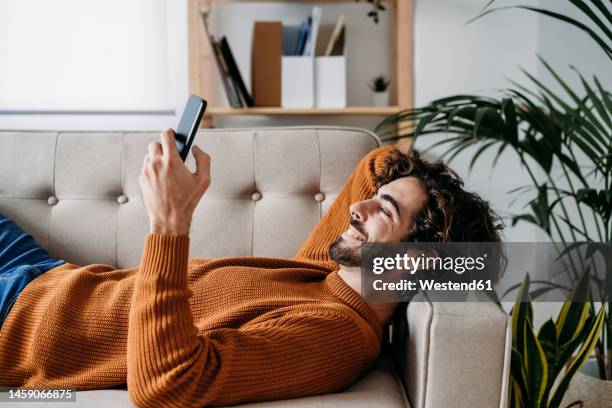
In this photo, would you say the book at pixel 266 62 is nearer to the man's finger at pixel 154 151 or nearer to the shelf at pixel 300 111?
the shelf at pixel 300 111

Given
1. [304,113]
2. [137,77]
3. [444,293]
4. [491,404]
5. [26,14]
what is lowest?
[491,404]

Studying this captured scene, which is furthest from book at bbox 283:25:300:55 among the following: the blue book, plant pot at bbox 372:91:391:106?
plant pot at bbox 372:91:391:106

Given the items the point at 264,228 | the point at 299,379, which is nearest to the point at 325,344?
the point at 299,379

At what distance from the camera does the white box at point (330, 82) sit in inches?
79.7

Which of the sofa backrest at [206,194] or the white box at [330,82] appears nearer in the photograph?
the sofa backrest at [206,194]

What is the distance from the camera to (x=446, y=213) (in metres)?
1.21

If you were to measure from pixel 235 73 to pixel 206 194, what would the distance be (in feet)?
1.93

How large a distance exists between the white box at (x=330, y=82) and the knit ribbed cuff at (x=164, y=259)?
1242mm

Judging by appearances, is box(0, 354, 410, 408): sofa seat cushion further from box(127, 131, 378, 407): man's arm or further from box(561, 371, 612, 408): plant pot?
box(561, 371, 612, 408): plant pot

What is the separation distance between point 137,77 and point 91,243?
2.87 ft

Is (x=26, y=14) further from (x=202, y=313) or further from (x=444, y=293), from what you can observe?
(x=444, y=293)

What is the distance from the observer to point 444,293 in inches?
40.8

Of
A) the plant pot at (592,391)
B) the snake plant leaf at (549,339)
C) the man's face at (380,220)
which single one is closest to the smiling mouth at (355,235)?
the man's face at (380,220)

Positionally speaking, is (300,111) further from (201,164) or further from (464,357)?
(464,357)
